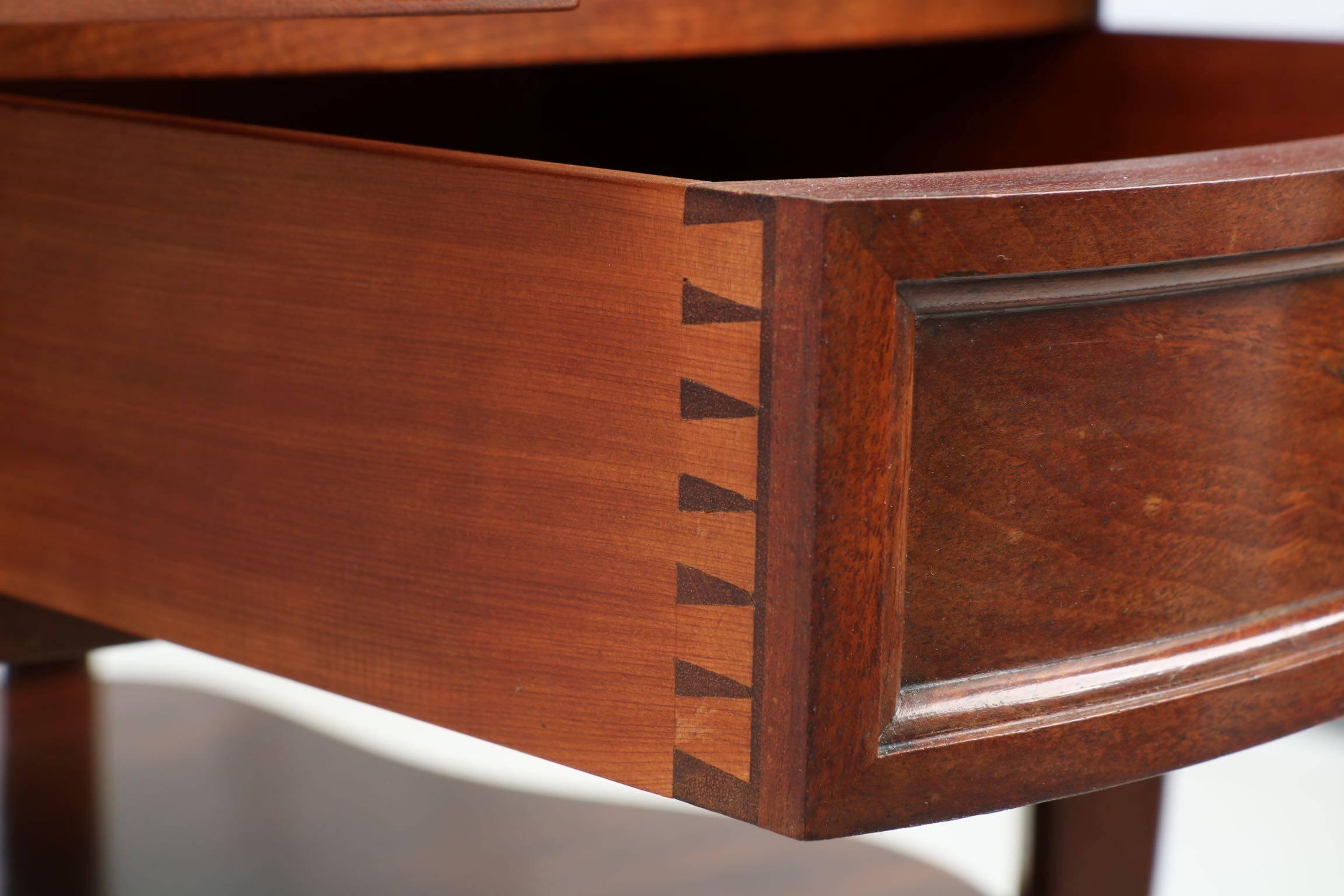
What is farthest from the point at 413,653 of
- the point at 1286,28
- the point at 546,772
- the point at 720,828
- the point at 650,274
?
the point at 1286,28

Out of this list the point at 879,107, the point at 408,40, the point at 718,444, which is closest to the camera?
the point at 718,444

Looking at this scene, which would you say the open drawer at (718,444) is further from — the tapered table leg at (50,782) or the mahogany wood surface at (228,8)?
the tapered table leg at (50,782)

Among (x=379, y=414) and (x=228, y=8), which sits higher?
(x=228, y=8)

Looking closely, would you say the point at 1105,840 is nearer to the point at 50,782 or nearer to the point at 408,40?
the point at 408,40

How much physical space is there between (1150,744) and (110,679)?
1.20m

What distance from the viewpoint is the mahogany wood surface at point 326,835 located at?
1.15 meters

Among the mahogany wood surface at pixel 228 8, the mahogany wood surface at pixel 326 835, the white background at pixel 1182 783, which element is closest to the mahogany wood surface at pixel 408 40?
the mahogany wood surface at pixel 228 8

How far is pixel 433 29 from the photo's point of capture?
0.68 meters

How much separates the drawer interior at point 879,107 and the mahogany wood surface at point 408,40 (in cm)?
29

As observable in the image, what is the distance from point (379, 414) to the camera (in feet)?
1.90

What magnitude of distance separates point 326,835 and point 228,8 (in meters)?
0.80

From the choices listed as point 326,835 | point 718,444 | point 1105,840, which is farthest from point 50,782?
point 718,444

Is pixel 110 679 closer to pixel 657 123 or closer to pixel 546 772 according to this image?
pixel 546 772

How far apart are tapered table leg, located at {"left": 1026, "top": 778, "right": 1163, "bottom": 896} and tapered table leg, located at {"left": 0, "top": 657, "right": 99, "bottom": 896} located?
2.03 ft
